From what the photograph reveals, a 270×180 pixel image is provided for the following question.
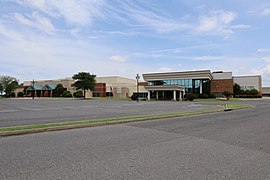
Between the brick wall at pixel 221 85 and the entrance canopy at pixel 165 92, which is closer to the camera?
the entrance canopy at pixel 165 92

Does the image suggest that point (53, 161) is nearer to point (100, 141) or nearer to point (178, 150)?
point (100, 141)

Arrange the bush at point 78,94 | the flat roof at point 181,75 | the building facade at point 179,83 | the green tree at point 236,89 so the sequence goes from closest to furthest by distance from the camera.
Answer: the building facade at point 179,83, the flat roof at point 181,75, the green tree at point 236,89, the bush at point 78,94

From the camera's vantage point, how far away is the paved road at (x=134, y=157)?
4.59 m

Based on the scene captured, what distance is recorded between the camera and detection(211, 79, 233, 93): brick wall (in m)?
74.7

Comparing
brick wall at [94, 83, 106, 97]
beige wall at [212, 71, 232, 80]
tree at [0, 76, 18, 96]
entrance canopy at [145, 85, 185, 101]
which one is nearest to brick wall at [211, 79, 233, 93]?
beige wall at [212, 71, 232, 80]

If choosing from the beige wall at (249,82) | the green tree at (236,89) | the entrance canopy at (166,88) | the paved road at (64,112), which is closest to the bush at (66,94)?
the entrance canopy at (166,88)

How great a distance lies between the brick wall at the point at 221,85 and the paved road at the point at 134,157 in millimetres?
70563

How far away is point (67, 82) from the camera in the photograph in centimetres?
9419

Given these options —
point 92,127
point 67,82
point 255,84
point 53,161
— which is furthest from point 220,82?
point 53,161

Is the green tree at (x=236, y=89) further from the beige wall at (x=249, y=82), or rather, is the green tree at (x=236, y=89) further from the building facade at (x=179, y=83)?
the building facade at (x=179, y=83)

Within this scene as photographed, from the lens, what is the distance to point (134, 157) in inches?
225

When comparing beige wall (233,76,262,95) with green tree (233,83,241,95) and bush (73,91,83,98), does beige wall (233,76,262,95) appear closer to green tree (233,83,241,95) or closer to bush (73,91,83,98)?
green tree (233,83,241,95)

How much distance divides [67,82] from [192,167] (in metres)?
93.7

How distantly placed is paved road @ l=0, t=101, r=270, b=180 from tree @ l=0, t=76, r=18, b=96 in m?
115
